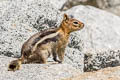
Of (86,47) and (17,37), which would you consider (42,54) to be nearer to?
(17,37)

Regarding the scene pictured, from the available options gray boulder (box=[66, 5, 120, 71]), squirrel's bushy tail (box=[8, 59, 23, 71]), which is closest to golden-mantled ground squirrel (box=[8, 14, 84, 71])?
squirrel's bushy tail (box=[8, 59, 23, 71])

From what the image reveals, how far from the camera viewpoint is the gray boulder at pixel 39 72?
344 inches

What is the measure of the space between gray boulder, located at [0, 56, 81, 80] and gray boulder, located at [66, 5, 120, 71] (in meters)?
2.00

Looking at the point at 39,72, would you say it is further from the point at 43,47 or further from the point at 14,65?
the point at 43,47

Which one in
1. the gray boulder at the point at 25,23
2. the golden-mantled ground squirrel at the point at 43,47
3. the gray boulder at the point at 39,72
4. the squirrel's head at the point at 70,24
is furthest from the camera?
the gray boulder at the point at 25,23

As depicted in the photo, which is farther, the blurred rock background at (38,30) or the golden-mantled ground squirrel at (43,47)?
the golden-mantled ground squirrel at (43,47)

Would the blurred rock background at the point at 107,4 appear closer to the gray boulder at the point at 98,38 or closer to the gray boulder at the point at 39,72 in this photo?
the gray boulder at the point at 98,38

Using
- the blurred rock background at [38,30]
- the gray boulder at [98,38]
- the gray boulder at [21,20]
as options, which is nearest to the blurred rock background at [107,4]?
the gray boulder at [98,38]

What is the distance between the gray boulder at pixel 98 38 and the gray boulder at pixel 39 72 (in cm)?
200

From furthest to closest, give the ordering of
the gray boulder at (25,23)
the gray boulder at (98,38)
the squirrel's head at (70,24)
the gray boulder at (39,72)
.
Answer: the gray boulder at (98,38)
the gray boulder at (25,23)
the squirrel's head at (70,24)
the gray boulder at (39,72)

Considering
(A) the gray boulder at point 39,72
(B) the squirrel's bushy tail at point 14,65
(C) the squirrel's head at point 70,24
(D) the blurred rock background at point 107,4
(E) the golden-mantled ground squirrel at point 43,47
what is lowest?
(A) the gray boulder at point 39,72

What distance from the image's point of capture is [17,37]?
10875 millimetres

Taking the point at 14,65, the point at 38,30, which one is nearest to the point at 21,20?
the point at 38,30

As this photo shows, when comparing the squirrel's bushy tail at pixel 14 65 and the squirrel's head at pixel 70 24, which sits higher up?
the squirrel's head at pixel 70 24
